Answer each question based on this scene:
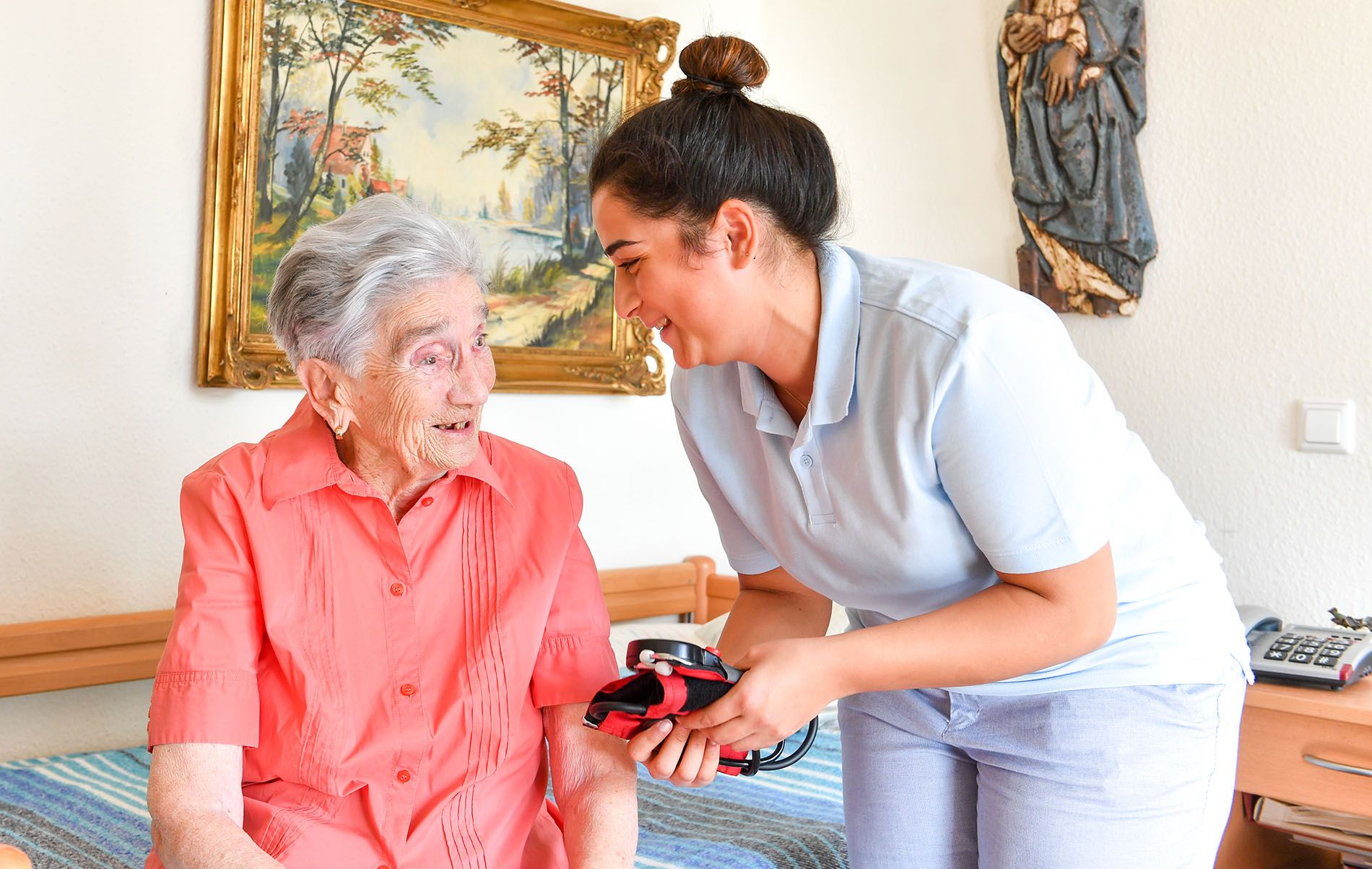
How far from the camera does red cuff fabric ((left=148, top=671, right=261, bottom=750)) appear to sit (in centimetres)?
111

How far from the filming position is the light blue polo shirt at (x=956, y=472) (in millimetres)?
1009

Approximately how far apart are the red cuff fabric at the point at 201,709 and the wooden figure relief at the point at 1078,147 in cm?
184

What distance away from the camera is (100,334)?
2195mm

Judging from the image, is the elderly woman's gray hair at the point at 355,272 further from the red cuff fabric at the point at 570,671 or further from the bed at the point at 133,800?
the bed at the point at 133,800

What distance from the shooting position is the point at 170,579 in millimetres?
2332

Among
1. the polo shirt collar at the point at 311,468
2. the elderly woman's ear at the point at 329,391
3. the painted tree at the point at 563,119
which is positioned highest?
the painted tree at the point at 563,119

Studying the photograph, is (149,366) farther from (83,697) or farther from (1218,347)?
(1218,347)

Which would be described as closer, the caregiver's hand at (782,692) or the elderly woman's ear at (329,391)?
the caregiver's hand at (782,692)

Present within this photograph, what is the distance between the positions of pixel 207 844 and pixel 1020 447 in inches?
33.0

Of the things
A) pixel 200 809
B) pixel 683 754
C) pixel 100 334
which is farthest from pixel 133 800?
pixel 683 754

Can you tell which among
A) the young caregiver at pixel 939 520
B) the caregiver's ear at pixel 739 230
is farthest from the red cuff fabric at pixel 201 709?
the caregiver's ear at pixel 739 230

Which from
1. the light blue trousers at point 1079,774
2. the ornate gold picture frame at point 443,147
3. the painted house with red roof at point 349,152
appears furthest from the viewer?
the painted house with red roof at point 349,152

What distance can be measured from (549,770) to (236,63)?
5.40 ft

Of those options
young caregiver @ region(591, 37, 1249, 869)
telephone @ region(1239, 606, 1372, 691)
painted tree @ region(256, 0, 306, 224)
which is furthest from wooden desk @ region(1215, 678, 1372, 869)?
painted tree @ region(256, 0, 306, 224)
